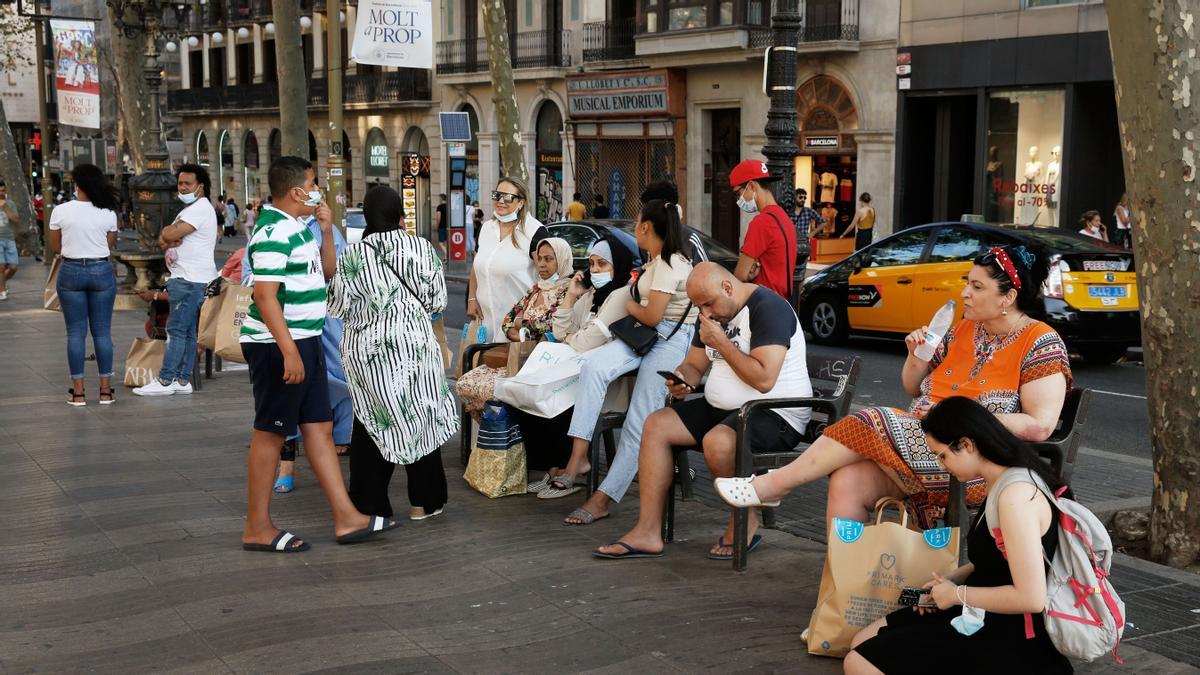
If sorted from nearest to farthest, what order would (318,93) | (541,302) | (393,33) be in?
(541,302)
(393,33)
(318,93)

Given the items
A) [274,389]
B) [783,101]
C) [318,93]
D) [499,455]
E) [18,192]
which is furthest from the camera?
[318,93]

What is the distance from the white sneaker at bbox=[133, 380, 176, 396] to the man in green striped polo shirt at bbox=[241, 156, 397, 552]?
15.6ft

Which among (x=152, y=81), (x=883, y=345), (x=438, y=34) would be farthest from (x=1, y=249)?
(x=438, y=34)

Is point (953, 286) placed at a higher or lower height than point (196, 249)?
lower

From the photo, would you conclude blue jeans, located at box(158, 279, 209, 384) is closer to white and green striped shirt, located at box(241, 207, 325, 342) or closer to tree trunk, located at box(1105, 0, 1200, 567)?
white and green striped shirt, located at box(241, 207, 325, 342)

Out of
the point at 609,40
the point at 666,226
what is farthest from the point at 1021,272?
the point at 609,40

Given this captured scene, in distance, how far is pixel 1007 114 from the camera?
24.3 meters

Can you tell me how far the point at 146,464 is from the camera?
792cm

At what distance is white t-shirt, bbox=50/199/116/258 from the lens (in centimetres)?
990

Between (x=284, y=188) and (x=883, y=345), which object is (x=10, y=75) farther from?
(x=284, y=188)

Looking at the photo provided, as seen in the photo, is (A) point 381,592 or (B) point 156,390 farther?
(B) point 156,390

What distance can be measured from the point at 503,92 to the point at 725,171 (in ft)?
49.2

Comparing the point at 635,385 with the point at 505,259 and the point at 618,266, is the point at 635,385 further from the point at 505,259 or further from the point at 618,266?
the point at 505,259

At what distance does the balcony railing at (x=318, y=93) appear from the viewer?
41906mm
